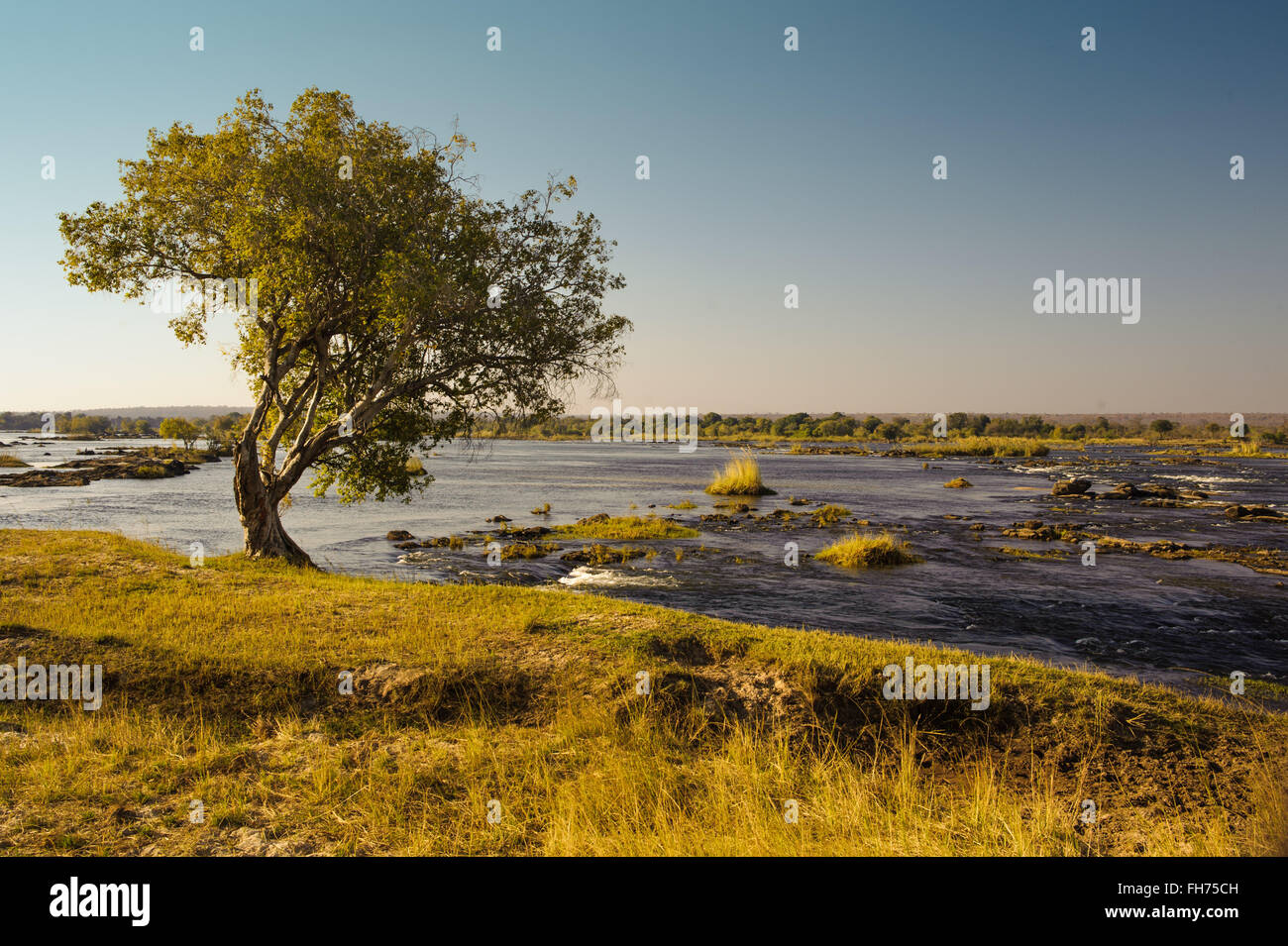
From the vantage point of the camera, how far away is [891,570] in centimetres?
2242

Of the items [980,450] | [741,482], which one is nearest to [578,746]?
[741,482]

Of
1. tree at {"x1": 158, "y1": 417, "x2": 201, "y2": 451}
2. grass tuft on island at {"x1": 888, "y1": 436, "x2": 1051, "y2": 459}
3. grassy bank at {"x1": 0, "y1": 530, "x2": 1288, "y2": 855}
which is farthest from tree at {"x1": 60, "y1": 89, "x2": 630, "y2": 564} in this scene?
grass tuft on island at {"x1": 888, "y1": 436, "x2": 1051, "y2": 459}

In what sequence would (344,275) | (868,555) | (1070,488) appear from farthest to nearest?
(1070,488)
(868,555)
(344,275)

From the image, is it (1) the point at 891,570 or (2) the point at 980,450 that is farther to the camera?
(2) the point at 980,450

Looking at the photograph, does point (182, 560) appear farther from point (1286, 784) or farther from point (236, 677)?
point (1286, 784)

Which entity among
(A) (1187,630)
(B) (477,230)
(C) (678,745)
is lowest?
(A) (1187,630)

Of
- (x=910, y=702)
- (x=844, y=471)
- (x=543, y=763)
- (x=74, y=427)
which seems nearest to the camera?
(x=543, y=763)

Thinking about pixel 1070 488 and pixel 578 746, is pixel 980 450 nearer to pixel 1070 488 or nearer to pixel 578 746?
pixel 1070 488

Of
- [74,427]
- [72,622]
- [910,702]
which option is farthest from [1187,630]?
[74,427]

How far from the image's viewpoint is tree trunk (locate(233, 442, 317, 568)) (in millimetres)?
15453

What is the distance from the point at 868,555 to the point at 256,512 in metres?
18.4

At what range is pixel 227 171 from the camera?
13984 mm
